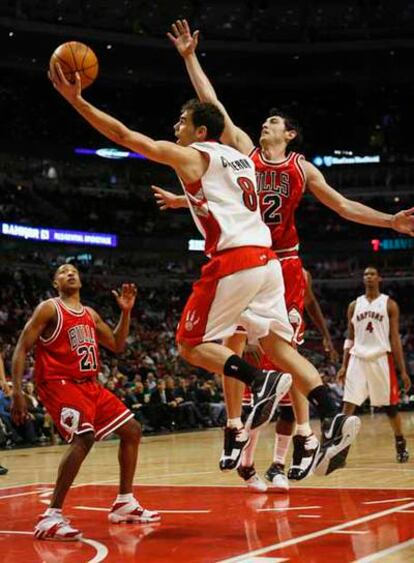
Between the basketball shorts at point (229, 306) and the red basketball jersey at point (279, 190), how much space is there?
123 centimetres

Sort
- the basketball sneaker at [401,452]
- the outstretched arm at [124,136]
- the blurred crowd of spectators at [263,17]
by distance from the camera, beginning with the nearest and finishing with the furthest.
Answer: the outstretched arm at [124,136]
the basketball sneaker at [401,452]
the blurred crowd of spectators at [263,17]

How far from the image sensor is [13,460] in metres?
12.3

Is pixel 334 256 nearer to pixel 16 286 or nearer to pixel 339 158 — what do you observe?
pixel 339 158

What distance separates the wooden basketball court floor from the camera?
5.16 meters

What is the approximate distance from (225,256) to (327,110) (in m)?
33.7

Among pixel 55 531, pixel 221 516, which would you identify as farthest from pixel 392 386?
pixel 55 531

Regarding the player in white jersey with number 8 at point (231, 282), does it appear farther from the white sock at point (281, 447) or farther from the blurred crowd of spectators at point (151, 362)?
the white sock at point (281, 447)

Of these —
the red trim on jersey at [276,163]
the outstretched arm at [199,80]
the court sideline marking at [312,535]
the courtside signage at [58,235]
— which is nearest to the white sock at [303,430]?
the court sideline marking at [312,535]

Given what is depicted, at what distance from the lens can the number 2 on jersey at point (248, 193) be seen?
5910mm

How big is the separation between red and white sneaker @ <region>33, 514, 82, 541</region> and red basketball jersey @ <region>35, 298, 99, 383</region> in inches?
37.8

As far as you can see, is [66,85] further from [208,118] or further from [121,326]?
[121,326]

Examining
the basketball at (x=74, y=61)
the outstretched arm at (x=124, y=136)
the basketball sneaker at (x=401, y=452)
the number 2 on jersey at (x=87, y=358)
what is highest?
the basketball at (x=74, y=61)

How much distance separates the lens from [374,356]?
35.6 ft

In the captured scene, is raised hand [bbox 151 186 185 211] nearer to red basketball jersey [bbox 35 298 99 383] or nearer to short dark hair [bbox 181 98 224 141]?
short dark hair [bbox 181 98 224 141]
